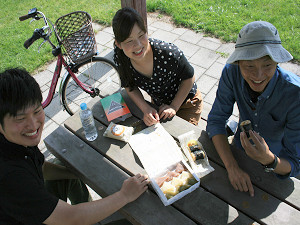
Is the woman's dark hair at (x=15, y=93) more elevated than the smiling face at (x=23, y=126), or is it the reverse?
the woman's dark hair at (x=15, y=93)

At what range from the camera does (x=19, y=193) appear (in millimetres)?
1266

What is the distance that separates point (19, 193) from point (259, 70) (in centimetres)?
146

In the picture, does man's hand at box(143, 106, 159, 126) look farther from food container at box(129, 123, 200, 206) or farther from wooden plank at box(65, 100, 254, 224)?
wooden plank at box(65, 100, 254, 224)

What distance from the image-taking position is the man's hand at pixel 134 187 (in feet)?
4.99

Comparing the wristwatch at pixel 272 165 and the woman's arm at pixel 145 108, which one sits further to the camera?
the woman's arm at pixel 145 108

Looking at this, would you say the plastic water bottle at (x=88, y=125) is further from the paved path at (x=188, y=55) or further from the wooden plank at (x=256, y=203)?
the paved path at (x=188, y=55)

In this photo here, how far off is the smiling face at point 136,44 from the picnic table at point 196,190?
0.66 metres

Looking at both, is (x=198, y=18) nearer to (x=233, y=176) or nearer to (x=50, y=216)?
(x=233, y=176)

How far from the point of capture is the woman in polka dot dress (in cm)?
194

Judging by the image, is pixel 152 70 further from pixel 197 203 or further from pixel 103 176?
pixel 197 203

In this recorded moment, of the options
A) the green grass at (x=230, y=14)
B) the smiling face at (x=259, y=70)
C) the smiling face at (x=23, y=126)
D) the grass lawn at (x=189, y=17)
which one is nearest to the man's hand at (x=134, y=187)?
the smiling face at (x=23, y=126)

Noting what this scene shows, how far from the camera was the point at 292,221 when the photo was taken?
136 cm

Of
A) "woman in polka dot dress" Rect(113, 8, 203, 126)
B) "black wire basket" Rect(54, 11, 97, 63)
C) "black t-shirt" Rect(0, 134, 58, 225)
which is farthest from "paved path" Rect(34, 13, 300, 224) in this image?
"black t-shirt" Rect(0, 134, 58, 225)

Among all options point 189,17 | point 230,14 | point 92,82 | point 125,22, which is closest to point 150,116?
point 125,22
